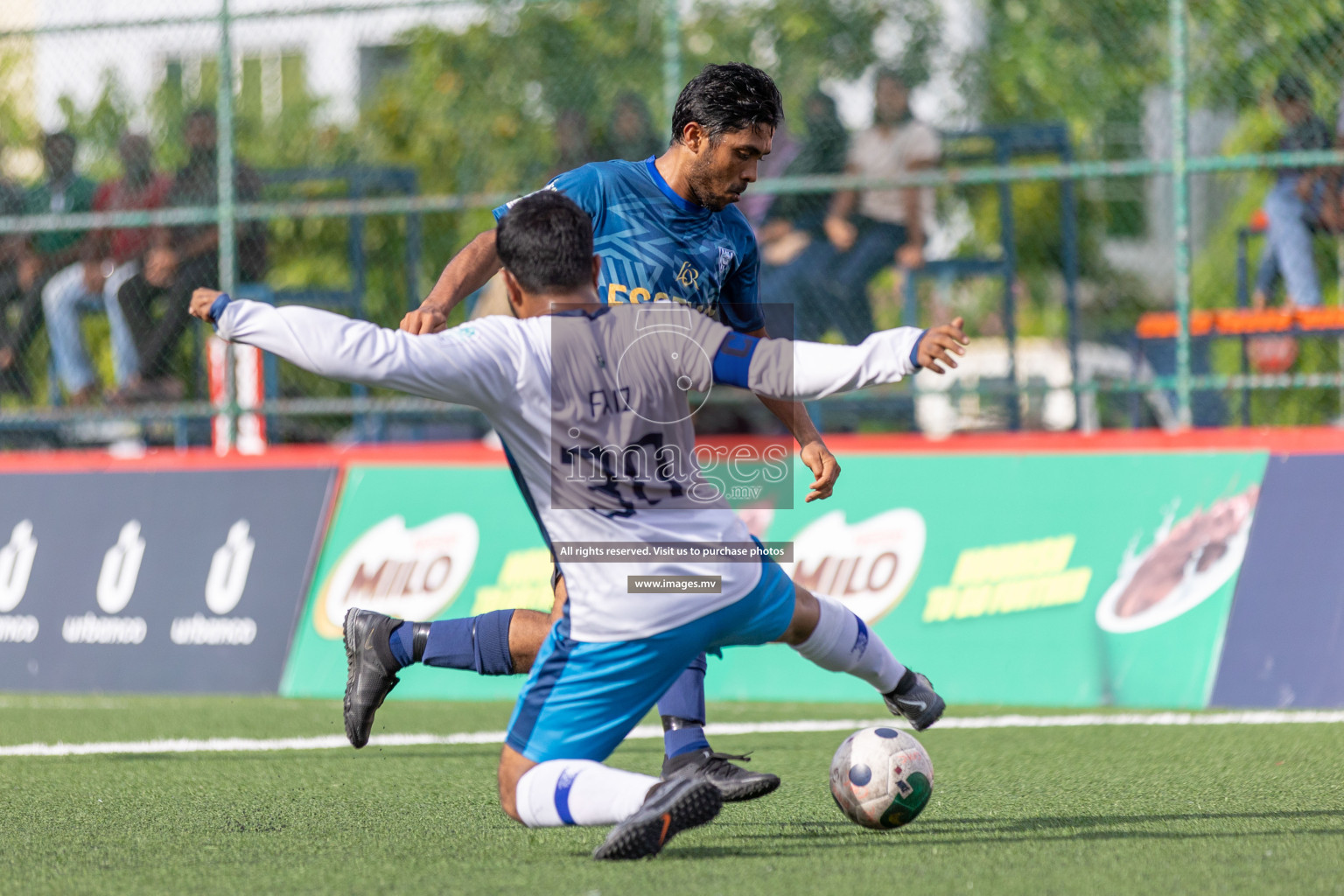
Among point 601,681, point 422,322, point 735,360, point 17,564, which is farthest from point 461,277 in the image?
point 17,564

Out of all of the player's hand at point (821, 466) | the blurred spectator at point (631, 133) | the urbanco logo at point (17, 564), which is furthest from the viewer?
Result: the blurred spectator at point (631, 133)

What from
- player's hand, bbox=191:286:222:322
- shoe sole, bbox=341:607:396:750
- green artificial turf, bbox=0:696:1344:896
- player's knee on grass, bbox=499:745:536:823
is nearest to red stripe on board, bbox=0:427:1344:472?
green artificial turf, bbox=0:696:1344:896

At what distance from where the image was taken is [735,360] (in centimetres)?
372

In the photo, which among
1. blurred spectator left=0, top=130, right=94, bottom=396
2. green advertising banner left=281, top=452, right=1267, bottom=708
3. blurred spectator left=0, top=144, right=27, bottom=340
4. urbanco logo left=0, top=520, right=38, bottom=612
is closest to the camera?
green advertising banner left=281, top=452, right=1267, bottom=708

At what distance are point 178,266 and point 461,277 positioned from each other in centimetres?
598

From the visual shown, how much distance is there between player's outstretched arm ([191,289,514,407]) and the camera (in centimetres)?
362

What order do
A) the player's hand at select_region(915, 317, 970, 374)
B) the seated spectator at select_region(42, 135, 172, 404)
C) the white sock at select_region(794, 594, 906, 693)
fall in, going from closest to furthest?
the player's hand at select_region(915, 317, 970, 374) → the white sock at select_region(794, 594, 906, 693) → the seated spectator at select_region(42, 135, 172, 404)

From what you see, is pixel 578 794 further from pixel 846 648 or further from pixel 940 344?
pixel 940 344

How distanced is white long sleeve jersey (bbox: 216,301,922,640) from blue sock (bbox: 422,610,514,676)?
0.88 meters

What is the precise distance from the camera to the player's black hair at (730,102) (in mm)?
4539

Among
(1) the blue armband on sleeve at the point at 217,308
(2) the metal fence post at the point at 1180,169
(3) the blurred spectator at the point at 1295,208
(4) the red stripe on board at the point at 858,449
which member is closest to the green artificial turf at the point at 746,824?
(1) the blue armband on sleeve at the point at 217,308

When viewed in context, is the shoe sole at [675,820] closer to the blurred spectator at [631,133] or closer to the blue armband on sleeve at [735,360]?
the blue armband on sleeve at [735,360]

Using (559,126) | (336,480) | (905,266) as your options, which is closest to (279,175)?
(559,126)

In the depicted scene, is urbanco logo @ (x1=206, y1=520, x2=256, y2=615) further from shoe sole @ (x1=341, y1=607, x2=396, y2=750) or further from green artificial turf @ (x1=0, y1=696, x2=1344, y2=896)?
shoe sole @ (x1=341, y1=607, x2=396, y2=750)
